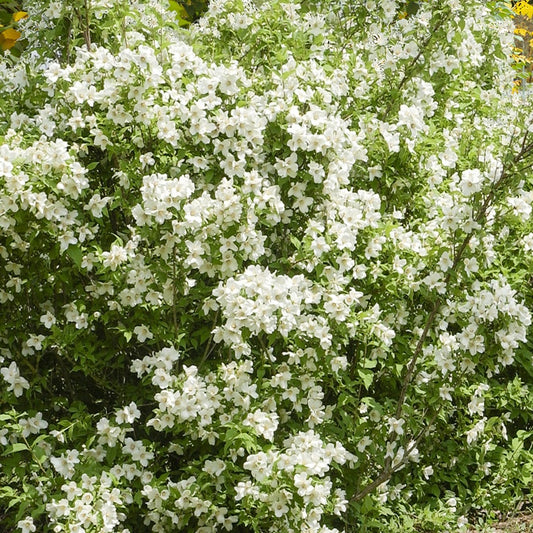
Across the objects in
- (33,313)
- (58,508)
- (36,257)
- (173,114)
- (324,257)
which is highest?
(173,114)

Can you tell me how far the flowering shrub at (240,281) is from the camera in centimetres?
271

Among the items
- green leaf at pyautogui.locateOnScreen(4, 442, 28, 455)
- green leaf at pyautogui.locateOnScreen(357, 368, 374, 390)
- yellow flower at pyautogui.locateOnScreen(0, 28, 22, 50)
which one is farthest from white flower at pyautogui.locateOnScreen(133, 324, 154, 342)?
yellow flower at pyautogui.locateOnScreen(0, 28, 22, 50)

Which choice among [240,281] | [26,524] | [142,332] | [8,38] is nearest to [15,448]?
[26,524]

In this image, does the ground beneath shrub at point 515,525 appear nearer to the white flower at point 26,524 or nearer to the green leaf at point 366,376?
the green leaf at point 366,376

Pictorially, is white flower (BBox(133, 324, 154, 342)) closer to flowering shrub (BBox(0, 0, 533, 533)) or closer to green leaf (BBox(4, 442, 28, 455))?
flowering shrub (BBox(0, 0, 533, 533))

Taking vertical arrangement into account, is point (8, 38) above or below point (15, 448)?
above

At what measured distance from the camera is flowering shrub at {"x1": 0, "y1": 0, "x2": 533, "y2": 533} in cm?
271

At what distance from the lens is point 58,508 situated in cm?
A: 266

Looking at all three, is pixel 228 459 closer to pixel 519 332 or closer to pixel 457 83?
pixel 519 332

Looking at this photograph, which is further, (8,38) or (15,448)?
(8,38)

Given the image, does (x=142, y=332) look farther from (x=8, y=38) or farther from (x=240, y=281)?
(x=8, y=38)

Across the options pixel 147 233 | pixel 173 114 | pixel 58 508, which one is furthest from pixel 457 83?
pixel 58 508

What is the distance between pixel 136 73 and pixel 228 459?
50.3 inches

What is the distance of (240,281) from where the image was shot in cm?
259
